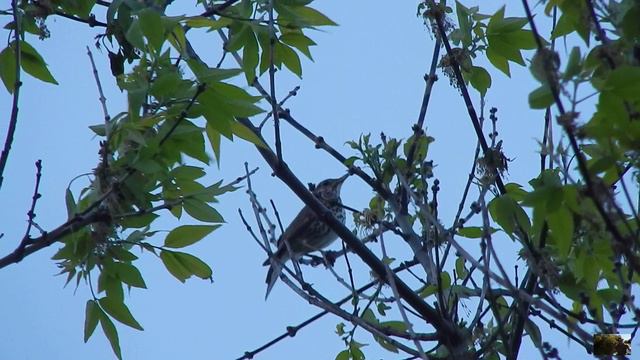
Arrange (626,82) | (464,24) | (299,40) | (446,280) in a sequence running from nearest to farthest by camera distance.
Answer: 1. (626,82)
2. (299,40)
3. (464,24)
4. (446,280)

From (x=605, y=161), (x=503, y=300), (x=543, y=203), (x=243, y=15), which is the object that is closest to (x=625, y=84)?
(x=605, y=161)

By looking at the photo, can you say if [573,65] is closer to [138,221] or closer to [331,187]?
[138,221]

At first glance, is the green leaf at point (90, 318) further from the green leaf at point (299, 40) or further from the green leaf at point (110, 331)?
the green leaf at point (299, 40)

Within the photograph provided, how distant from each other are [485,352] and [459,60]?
58.5 inches

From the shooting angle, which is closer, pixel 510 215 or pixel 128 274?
pixel 510 215

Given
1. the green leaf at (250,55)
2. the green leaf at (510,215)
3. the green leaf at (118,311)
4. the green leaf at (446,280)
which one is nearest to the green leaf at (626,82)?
the green leaf at (510,215)

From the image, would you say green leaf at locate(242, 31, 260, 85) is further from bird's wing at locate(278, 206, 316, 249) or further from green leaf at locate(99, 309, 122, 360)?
bird's wing at locate(278, 206, 316, 249)

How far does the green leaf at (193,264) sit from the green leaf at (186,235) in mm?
57

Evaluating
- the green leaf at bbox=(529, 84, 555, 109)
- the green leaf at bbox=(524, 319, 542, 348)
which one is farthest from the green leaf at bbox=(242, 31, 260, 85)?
the green leaf at bbox=(529, 84, 555, 109)

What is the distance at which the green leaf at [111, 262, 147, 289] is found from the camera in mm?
3955

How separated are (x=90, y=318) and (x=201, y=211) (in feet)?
2.20

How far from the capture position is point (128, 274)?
156 inches

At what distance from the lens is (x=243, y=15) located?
438 centimetres

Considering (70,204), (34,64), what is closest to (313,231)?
(34,64)
